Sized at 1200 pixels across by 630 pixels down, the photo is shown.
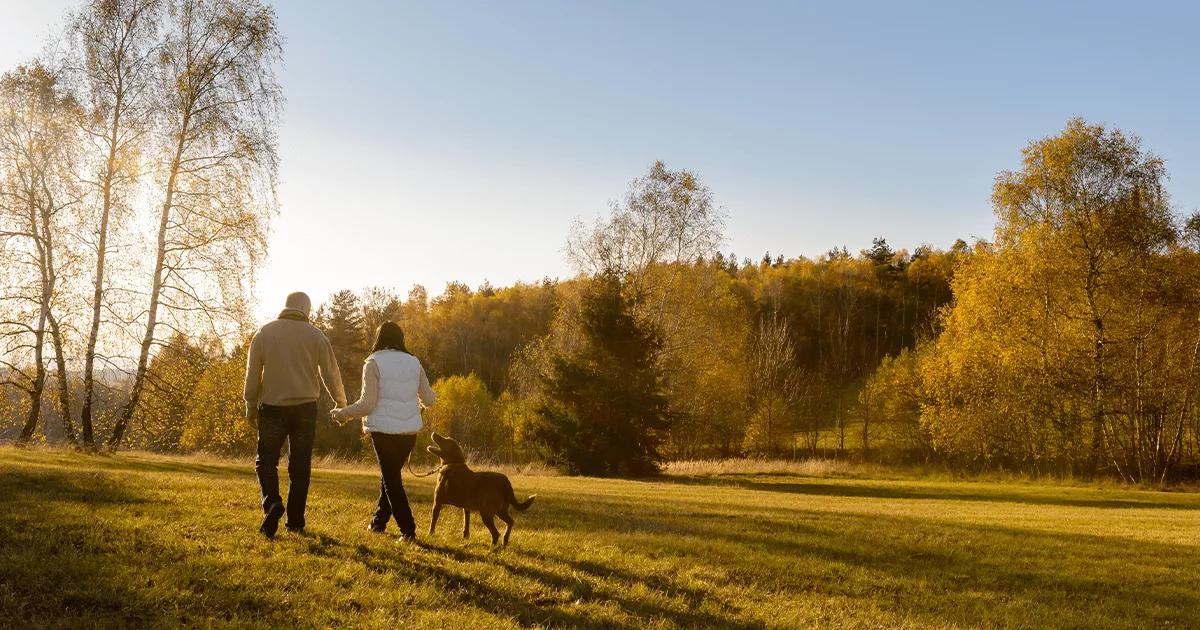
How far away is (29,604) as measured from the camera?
4.26m

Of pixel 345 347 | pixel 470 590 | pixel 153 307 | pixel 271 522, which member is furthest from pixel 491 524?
pixel 345 347

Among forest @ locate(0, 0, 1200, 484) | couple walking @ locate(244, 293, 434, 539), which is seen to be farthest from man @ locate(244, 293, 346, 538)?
forest @ locate(0, 0, 1200, 484)

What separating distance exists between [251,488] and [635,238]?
27.2 metres

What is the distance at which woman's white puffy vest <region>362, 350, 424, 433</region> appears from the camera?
23.6ft

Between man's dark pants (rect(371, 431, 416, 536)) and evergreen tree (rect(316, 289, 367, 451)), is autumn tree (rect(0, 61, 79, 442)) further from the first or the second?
evergreen tree (rect(316, 289, 367, 451))

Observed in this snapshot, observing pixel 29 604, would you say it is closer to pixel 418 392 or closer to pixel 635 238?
pixel 418 392

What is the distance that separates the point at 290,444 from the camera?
275 inches

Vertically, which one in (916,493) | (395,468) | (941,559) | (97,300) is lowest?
(916,493)

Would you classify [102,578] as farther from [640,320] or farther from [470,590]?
[640,320]

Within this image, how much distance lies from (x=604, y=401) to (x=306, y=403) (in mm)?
22833

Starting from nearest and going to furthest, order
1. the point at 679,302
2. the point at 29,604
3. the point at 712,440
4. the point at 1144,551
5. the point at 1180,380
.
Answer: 1. the point at 29,604
2. the point at 1144,551
3. the point at 1180,380
4. the point at 679,302
5. the point at 712,440

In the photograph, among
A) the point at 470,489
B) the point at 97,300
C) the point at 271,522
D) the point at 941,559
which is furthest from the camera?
the point at 97,300

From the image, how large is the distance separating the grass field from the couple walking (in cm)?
41

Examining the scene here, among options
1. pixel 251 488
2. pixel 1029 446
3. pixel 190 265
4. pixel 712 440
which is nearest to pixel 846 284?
pixel 712 440
